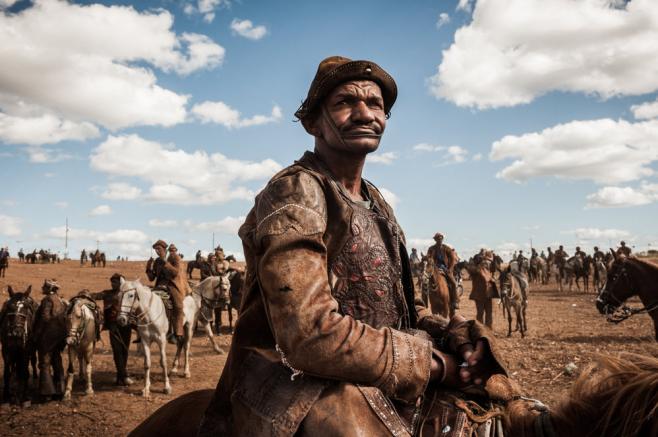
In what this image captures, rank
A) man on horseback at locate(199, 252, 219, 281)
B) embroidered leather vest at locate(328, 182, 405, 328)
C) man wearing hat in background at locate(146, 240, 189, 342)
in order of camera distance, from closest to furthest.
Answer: embroidered leather vest at locate(328, 182, 405, 328) < man wearing hat in background at locate(146, 240, 189, 342) < man on horseback at locate(199, 252, 219, 281)

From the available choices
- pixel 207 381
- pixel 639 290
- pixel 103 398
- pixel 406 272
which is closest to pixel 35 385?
pixel 103 398

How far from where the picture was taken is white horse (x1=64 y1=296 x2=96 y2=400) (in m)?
8.99

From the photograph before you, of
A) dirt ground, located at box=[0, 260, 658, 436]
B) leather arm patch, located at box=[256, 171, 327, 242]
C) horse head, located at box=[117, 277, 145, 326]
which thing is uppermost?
leather arm patch, located at box=[256, 171, 327, 242]

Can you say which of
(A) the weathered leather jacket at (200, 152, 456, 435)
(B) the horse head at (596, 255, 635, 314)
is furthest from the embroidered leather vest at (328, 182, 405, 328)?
(B) the horse head at (596, 255, 635, 314)

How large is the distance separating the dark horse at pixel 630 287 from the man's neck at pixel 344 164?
9725mm

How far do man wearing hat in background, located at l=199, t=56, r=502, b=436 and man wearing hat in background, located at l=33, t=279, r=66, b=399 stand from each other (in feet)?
29.1

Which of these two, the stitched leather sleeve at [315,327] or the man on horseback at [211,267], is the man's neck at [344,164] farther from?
the man on horseback at [211,267]

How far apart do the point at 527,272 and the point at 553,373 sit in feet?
104

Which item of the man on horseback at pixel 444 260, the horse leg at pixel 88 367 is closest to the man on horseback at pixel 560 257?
the man on horseback at pixel 444 260

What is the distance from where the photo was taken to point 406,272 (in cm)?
209

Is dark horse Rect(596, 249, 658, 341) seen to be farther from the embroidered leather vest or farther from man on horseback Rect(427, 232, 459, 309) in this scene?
the embroidered leather vest

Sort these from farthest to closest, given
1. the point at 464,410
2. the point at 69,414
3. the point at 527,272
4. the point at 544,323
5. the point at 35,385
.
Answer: the point at 527,272 < the point at 544,323 < the point at 35,385 < the point at 69,414 < the point at 464,410

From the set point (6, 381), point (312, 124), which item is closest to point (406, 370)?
point (312, 124)

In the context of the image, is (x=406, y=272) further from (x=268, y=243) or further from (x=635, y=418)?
(x=635, y=418)
